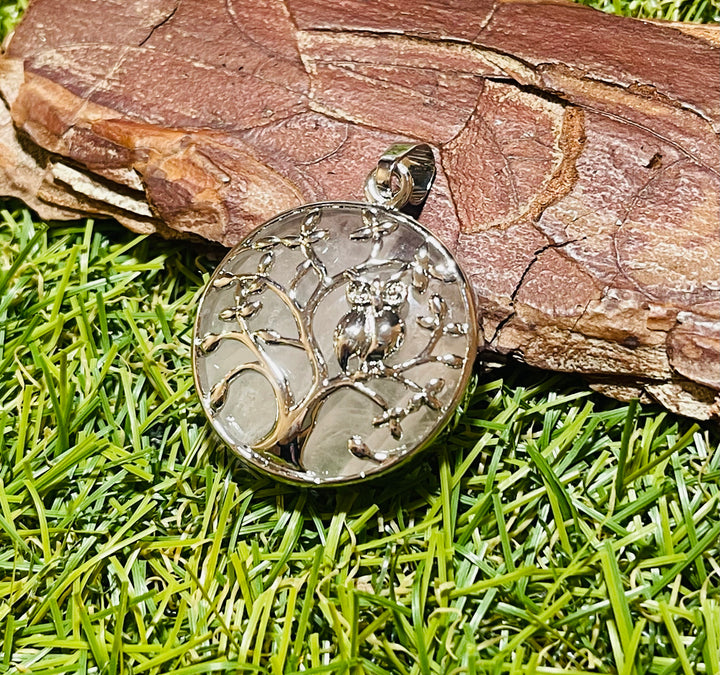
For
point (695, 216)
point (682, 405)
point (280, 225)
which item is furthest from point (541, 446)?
point (280, 225)

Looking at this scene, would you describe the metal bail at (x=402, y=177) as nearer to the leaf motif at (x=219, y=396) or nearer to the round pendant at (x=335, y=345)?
the round pendant at (x=335, y=345)

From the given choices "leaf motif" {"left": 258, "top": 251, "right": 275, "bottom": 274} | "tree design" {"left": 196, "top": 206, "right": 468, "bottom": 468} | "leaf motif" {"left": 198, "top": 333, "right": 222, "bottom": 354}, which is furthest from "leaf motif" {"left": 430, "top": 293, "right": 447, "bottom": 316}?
"leaf motif" {"left": 198, "top": 333, "right": 222, "bottom": 354}

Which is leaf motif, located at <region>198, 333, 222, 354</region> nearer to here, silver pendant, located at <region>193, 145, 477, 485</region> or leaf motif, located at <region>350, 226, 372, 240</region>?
silver pendant, located at <region>193, 145, 477, 485</region>

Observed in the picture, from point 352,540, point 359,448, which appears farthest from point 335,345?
A: point 352,540

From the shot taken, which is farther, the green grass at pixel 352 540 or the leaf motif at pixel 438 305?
the leaf motif at pixel 438 305

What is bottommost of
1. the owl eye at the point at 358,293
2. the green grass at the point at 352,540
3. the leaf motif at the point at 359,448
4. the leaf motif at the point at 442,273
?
the green grass at the point at 352,540

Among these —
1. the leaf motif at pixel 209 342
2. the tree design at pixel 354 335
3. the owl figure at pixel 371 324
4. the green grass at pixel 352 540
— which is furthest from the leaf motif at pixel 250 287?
the green grass at pixel 352 540
